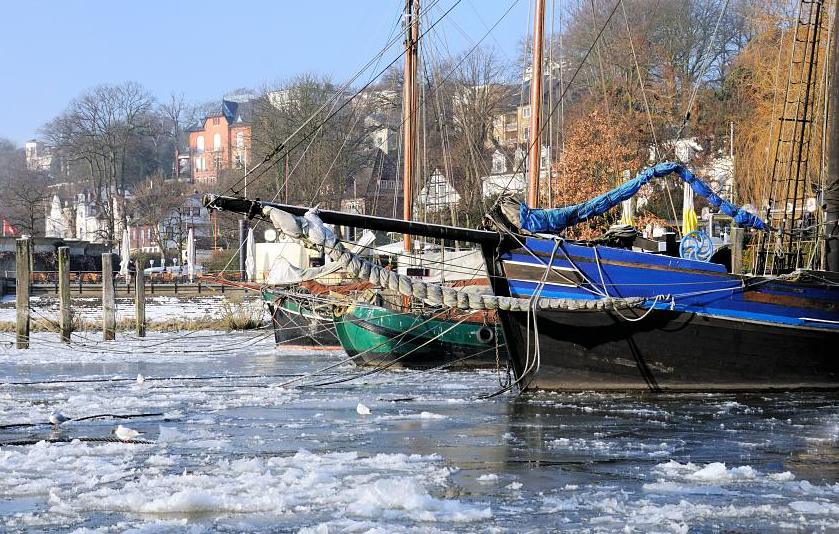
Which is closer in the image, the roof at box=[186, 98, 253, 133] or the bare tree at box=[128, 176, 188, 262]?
the bare tree at box=[128, 176, 188, 262]

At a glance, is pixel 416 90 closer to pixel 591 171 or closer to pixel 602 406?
pixel 591 171

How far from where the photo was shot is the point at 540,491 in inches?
406

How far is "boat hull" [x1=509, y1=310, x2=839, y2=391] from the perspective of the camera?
1680 centimetres

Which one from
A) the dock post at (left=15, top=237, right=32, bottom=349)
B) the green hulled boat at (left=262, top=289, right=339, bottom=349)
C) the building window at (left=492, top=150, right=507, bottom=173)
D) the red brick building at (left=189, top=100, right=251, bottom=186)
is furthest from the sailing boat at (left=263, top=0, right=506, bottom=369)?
the red brick building at (left=189, top=100, right=251, bottom=186)

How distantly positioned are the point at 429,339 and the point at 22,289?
33.7ft

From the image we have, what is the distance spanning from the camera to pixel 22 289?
27.4 meters

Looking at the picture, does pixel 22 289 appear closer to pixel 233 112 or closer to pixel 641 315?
pixel 641 315

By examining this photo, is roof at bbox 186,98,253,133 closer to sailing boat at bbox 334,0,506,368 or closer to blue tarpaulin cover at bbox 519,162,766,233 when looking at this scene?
sailing boat at bbox 334,0,506,368

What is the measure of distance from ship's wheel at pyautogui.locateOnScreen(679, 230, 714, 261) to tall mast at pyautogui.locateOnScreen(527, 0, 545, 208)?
13.8ft

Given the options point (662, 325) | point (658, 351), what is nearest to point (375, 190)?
point (658, 351)

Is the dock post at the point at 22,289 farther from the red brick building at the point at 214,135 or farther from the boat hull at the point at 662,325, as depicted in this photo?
the red brick building at the point at 214,135

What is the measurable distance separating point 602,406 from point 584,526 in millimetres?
6917

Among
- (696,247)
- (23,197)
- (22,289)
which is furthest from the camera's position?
(23,197)

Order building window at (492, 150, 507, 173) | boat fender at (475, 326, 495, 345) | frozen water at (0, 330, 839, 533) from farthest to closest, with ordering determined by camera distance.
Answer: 1. building window at (492, 150, 507, 173)
2. boat fender at (475, 326, 495, 345)
3. frozen water at (0, 330, 839, 533)
